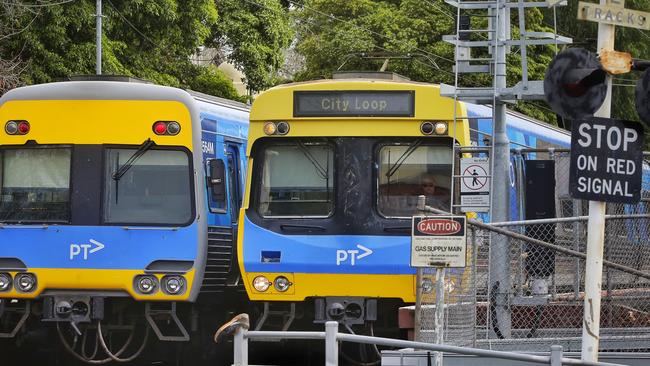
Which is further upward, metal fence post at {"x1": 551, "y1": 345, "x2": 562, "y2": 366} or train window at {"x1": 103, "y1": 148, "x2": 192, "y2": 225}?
train window at {"x1": 103, "y1": 148, "x2": 192, "y2": 225}

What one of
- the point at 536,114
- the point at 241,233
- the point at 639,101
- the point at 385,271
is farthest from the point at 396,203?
the point at 536,114

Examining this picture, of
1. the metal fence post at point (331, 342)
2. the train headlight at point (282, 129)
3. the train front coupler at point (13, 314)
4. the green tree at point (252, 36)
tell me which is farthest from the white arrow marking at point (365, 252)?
the green tree at point (252, 36)

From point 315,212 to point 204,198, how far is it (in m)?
1.42

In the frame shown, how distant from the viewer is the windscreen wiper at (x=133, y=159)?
48.6 ft

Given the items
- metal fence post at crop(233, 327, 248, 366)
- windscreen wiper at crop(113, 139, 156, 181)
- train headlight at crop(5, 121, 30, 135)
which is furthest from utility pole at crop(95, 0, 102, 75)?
metal fence post at crop(233, 327, 248, 366)

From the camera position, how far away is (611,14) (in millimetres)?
9133

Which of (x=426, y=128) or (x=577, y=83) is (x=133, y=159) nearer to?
(x=426, y=128)

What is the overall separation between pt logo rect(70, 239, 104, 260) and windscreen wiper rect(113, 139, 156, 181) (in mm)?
774

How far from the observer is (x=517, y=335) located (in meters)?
12.0

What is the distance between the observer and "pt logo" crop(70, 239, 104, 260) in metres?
14.6

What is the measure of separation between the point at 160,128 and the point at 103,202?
40.8 inches

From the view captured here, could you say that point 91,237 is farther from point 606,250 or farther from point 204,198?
point 606,250

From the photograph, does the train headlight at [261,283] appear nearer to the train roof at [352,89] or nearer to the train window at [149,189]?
the train window at [149,189]

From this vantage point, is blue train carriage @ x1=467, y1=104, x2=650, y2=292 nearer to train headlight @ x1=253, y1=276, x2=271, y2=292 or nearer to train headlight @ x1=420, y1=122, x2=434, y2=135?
train headlight @ x1=420, y1=122, x2=434, y2=135
